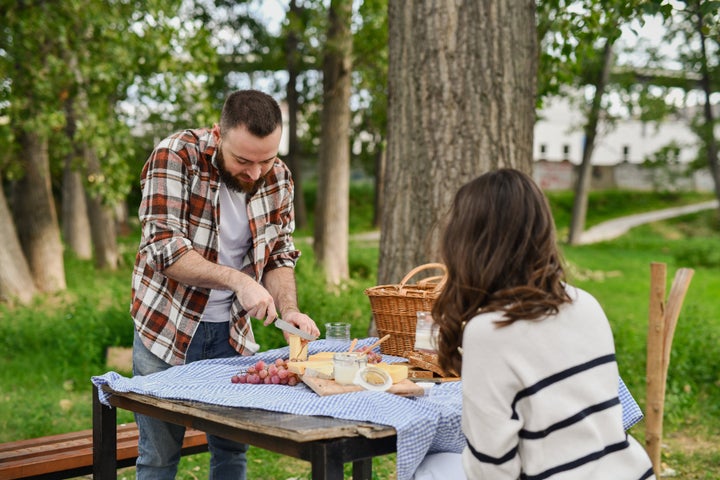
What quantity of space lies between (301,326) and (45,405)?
3595 mm

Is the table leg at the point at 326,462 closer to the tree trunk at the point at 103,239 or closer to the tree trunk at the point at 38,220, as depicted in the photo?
the tree trunk at the point at 38,220

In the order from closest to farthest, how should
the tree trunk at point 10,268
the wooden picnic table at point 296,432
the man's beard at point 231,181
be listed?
the wooden picnic table at point 296,432 < the man's beard at point 231,181 < the tree trunk at point 10,268

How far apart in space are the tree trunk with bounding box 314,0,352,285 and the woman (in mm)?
10020

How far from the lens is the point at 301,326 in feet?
10.6

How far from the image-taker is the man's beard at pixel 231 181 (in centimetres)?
327

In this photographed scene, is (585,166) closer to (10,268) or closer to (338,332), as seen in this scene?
(10,268)

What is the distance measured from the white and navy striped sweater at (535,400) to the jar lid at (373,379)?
0.47 metres

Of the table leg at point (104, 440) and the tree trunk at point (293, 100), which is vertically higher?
the tree trunk at point (293, 100)

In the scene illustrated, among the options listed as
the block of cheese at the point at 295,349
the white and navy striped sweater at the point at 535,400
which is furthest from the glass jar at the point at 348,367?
the white and navy striped sweater at the point at 535,400

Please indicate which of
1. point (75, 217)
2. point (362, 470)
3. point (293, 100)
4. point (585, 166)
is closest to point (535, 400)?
point (362, 470)

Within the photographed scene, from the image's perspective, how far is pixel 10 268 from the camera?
1002 cm

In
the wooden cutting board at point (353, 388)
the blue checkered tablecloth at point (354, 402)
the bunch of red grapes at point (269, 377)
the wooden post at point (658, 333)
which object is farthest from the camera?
the wooden post at point (658, 333)

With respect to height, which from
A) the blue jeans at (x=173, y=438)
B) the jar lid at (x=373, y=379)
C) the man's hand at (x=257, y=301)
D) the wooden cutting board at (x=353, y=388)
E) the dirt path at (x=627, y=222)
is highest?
the man's hand at (x=257, y=301)

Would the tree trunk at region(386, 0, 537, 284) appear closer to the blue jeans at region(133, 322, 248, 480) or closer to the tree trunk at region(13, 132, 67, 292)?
the blue jeans at region(133, 322, 248, 480)
